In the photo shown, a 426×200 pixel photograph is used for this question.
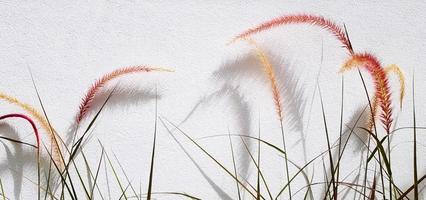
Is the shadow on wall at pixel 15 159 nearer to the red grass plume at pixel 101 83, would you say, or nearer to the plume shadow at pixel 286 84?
the red grass plume at pixel 101 83

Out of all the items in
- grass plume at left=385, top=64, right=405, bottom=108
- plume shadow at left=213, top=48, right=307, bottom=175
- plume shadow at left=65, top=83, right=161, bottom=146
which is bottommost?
plume shadow at left=65, top=83, right=161, bottom=146

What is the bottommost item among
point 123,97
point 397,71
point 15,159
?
point 15,159

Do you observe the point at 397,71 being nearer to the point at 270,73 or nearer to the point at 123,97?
the point at 270,73

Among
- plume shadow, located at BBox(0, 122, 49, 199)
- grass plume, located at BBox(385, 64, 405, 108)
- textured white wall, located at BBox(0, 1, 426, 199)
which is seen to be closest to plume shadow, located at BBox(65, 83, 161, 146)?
textured white wall, located at BBox(0, 1, 426, 199)

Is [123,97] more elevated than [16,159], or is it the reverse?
[123,97]

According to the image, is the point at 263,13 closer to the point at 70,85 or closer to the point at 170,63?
the point at 170,63

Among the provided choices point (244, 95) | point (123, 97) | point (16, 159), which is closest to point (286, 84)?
point (244, 95)

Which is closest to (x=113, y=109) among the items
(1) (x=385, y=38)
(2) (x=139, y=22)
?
(2) (x=139, y=22)

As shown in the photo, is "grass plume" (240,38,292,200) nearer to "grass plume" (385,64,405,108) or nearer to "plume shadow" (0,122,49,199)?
"grass plume" (385,64,405,108)
